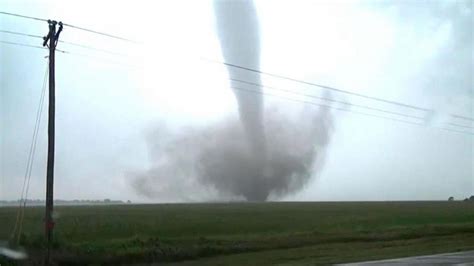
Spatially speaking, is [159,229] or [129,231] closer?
[129,231]

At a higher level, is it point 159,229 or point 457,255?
point 159,229

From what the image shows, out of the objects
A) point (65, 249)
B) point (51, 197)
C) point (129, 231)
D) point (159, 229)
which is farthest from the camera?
point (159, 229)

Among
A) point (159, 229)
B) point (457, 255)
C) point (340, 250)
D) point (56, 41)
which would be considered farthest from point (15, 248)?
point (159, 229)

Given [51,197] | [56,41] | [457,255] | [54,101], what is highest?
[56,41]

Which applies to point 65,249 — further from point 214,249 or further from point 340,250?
point 340,250

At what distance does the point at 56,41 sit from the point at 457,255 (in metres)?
18.4

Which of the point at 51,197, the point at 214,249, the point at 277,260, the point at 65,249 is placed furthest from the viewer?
the point at 214,249

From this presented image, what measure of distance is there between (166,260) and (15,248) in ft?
23.8

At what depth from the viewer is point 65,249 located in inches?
1150

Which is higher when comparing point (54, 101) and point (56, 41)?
point (56, 41)

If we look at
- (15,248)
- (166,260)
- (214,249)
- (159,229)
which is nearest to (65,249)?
(15,248)

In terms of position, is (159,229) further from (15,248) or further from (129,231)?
(15,248)

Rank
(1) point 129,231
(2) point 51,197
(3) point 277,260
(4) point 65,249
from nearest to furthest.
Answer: (2) point 51,197 < (3) point 277,260 < (4) point 65,249 < (1) point 129,231

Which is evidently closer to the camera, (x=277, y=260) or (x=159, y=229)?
(x=277, y=260)
